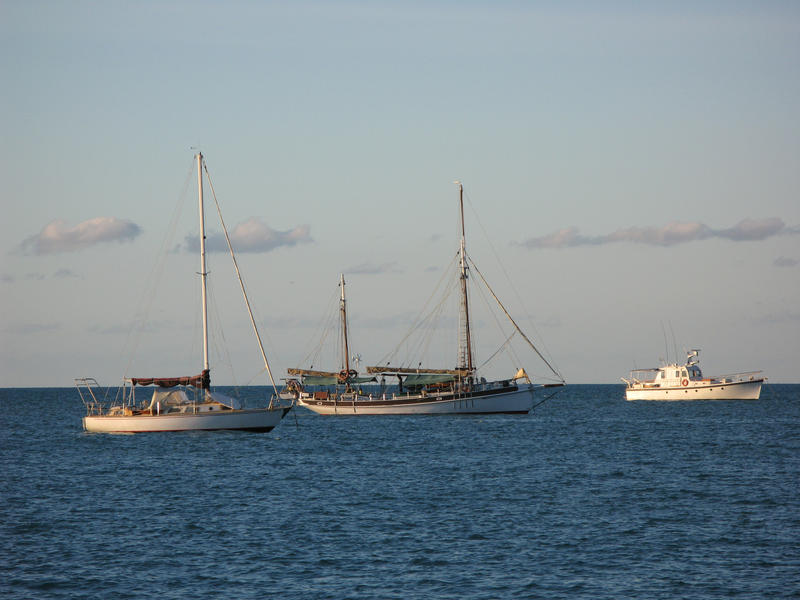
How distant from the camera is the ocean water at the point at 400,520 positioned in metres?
30.1

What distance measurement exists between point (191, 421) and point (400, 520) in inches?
1396

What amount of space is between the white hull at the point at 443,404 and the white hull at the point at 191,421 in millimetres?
32614

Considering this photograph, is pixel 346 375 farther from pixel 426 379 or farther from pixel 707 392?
pixel 707 392

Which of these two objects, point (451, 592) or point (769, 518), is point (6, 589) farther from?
point (769, 518)

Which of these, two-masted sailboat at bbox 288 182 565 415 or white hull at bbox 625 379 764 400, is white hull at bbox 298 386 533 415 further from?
white hull at bbox 625 379 764 400

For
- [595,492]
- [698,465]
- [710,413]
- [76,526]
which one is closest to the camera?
[76,526]

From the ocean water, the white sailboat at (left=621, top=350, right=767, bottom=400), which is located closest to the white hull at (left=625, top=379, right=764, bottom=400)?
the white sailboat at (left=621, top=350, right=767, bottom=400)

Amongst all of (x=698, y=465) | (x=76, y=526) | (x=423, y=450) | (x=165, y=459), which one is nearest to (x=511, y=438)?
(x=423, y=450)

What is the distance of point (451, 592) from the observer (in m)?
28.8

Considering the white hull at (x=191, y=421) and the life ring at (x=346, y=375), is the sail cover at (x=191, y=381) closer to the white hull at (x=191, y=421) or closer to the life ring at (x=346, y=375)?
the white hull at (x=191, y=421)

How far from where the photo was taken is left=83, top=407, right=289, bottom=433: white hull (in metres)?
71.7

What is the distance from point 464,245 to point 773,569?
83.5m

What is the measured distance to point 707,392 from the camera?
142 m

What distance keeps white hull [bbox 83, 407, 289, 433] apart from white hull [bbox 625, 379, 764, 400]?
85.5 meters
